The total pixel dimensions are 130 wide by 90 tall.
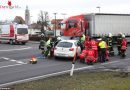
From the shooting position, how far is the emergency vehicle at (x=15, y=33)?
1852 inches

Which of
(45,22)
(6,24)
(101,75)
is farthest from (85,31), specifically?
(45,22)

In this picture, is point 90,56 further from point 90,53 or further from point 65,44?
point 65,44

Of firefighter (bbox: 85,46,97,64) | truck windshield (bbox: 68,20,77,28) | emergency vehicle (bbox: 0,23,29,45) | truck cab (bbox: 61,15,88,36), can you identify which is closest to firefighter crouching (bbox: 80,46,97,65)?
firefighter (bbox: 85,46,97,64)

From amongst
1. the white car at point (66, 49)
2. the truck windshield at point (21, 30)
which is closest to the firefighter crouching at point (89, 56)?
the white car at point (66, 49)

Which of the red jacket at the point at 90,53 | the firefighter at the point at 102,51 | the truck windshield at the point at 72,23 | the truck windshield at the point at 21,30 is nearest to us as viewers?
the red jacket at the point at 90,53

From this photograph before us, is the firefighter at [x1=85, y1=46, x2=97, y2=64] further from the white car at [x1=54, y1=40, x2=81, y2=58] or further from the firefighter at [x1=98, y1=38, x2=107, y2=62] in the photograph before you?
the white car at [x1=54, y1=40, x2=81, y2=58]

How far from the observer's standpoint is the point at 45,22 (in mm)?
103375

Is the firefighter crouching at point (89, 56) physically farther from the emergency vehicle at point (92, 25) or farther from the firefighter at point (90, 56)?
the emergency vehicle at point (92, 25)

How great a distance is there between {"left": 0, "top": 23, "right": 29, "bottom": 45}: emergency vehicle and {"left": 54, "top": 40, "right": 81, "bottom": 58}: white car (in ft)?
74.6

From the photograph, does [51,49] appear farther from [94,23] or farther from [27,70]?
[94,23]

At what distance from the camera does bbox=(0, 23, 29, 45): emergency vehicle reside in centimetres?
4705

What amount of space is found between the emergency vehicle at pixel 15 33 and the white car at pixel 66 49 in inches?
895

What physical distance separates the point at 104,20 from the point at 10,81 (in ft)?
78.4

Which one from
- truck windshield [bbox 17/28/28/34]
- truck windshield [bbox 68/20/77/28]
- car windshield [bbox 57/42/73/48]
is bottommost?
car windshield [bbox 57/42/73/48]
